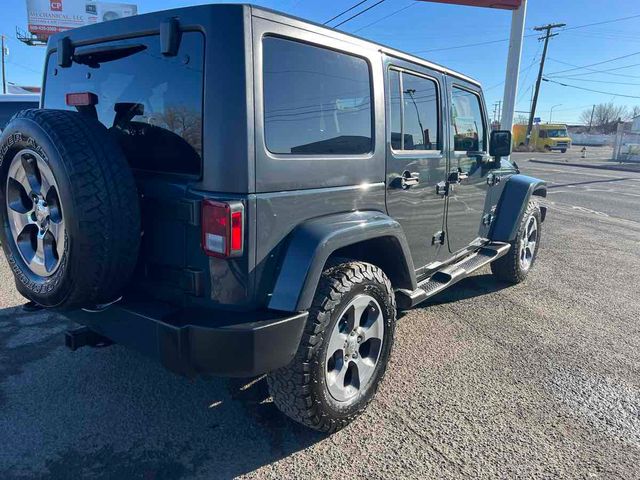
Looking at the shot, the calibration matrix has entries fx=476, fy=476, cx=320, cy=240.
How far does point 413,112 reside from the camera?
3254 mm

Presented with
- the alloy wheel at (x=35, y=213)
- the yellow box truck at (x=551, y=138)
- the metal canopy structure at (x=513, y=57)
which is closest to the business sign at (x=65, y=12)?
the metal canopy structure at (x=513, y=57)

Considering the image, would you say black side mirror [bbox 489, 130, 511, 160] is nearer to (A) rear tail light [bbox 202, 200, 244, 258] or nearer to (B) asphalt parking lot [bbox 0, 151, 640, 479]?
(B) asphalt parking lot [bbox 0, 151, 640, 479]

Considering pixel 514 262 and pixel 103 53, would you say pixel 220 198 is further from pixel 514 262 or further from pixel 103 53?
pixel 514 262

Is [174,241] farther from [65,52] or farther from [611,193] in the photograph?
[611,193]

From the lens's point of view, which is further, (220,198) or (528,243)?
(528,243)

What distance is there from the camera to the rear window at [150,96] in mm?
2158

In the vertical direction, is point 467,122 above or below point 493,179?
above

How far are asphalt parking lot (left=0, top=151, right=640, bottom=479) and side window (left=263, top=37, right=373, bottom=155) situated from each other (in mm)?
1540

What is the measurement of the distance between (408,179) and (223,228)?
1508 mm

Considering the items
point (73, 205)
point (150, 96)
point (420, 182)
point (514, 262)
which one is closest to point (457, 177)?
point (420, 182)

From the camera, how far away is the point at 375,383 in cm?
282

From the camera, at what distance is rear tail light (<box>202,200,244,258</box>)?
2041 millimetres

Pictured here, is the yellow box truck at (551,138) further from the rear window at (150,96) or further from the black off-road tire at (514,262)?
the rear window at (150,96)

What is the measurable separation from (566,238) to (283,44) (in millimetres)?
6766
